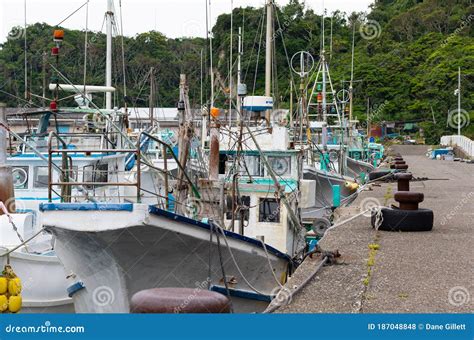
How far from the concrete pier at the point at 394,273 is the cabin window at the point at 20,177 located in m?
4.69

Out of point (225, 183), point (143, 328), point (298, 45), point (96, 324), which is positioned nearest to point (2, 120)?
point (225, 183)

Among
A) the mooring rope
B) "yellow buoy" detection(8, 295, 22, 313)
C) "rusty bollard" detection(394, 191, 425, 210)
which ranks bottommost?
"yellow buoy" detection(8, 295, 22, 313)

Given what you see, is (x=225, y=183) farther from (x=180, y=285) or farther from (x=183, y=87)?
(x=180, y=285)

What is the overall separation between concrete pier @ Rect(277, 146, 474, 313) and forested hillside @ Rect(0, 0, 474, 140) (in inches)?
1110

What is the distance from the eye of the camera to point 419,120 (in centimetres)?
7400

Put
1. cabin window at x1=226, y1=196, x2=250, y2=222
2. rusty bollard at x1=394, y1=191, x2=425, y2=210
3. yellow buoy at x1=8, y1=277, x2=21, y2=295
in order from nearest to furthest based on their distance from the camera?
yellow buoy at x1=8, y1=277, x2=21, y2=295 → rusty bollard at x1=394, y1=191, x2=425, y2=210 → cabin window at x1=226, y1=196, x2=250, y2=222

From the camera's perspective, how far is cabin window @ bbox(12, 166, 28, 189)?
13.1 meters

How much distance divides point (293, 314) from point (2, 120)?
6.05 metres

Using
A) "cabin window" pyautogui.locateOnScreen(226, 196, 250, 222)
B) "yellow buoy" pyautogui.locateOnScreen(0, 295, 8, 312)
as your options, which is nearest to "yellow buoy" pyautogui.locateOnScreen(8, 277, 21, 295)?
"yellow buoy" pyautogui.locateOnScreen(0, 295, 8, 312)

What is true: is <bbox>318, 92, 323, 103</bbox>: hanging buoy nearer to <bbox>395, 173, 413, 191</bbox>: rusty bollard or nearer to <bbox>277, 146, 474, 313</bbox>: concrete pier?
<bbox>277, 146, 474, 313</bbox>: concrete pier

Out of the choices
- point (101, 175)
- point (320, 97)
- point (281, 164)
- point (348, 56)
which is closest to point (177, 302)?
point (101, 175)

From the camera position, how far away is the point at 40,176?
518 inches

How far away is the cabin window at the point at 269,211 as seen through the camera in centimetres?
1281

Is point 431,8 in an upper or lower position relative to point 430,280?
upper
